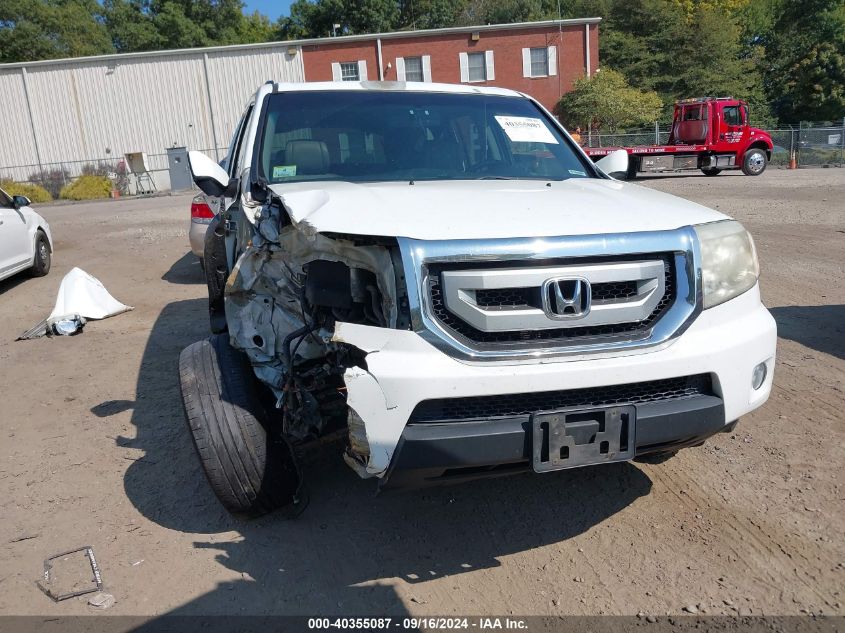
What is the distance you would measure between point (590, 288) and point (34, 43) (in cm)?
5641

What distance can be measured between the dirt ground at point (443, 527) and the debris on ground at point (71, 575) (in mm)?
Result: 51

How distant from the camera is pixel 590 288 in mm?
2500

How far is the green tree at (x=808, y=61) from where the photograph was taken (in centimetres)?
4512

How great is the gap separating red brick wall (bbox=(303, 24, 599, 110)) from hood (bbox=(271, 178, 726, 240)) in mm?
32722

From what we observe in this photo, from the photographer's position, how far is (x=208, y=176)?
3662mm

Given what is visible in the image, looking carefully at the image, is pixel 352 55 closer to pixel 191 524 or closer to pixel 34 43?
pixel 34 43

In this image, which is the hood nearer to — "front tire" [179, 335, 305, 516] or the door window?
"front tire" [179, 335, 305, 516]

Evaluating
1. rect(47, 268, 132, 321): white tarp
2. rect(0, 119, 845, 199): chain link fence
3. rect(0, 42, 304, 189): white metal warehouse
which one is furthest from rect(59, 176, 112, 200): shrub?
rect(47, 268, 132, 321): white tarp

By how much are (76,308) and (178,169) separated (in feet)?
80.4

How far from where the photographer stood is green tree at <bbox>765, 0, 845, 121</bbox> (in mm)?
45125

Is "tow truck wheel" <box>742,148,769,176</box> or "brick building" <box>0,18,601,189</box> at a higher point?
"brick building" <box>0,18,601,189</box>

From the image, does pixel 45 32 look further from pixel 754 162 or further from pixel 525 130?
pixel 525 130

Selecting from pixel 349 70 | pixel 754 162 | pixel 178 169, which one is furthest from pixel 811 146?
pixel 178 169

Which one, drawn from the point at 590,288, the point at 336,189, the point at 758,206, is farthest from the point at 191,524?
the point at 758,206
